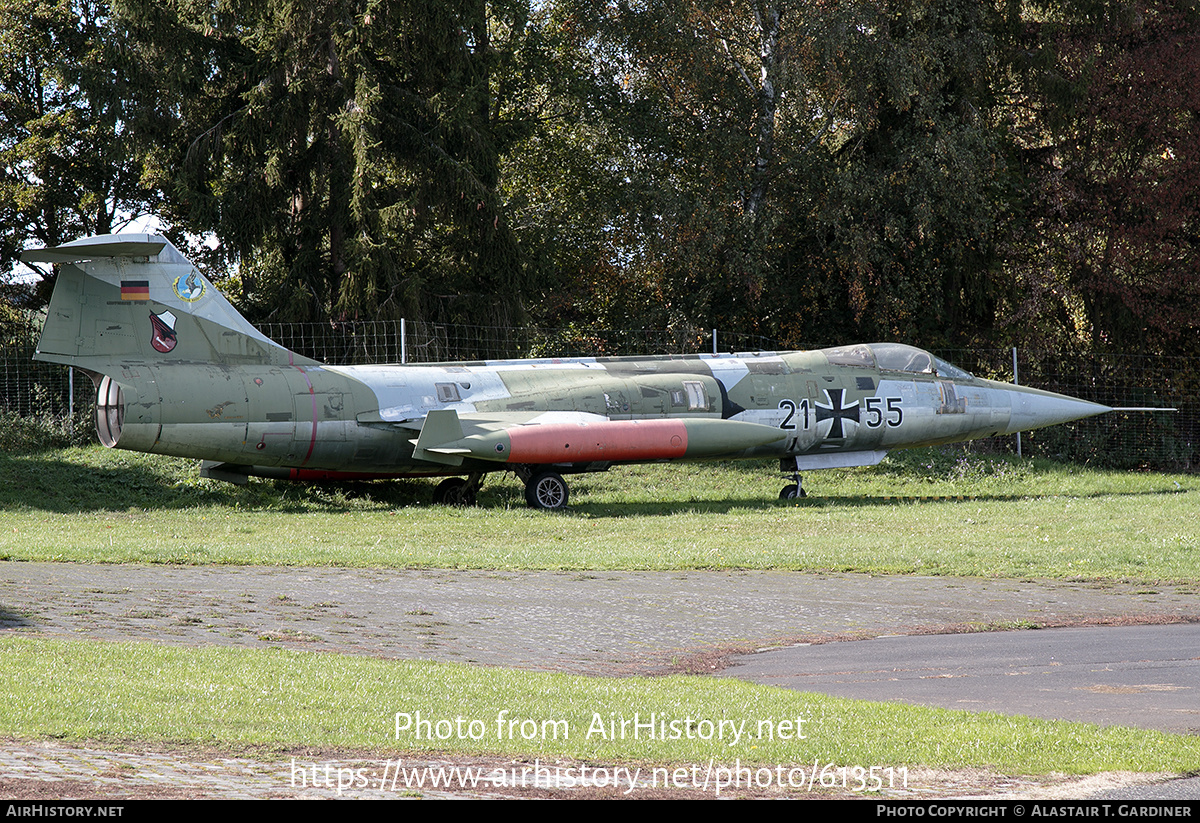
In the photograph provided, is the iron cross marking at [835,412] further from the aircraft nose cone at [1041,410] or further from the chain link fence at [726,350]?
the chain link fence at [726,350]

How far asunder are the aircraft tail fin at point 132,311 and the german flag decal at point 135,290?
17mm

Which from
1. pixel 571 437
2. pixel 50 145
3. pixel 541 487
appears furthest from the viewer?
pixel 50 145

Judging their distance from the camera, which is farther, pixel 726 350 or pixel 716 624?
pixel 726 350

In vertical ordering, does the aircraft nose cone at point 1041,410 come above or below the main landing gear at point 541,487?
above

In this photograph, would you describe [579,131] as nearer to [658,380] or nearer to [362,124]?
[362,124]

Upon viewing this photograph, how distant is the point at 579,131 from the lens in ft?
117

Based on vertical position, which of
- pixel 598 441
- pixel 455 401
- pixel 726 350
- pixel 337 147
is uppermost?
pixel 337 147

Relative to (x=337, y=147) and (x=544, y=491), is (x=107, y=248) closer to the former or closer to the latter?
(x=544, y=491)

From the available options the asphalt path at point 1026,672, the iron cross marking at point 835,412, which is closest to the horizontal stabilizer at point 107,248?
the iron cross marking at point 835,412

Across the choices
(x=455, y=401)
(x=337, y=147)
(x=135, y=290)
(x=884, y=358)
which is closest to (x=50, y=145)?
(x=337, y=147)

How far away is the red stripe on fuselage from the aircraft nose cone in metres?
7.79

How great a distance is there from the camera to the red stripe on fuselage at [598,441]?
782 inches

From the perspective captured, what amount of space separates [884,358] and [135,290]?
1432cm

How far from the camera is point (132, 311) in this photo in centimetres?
1903
